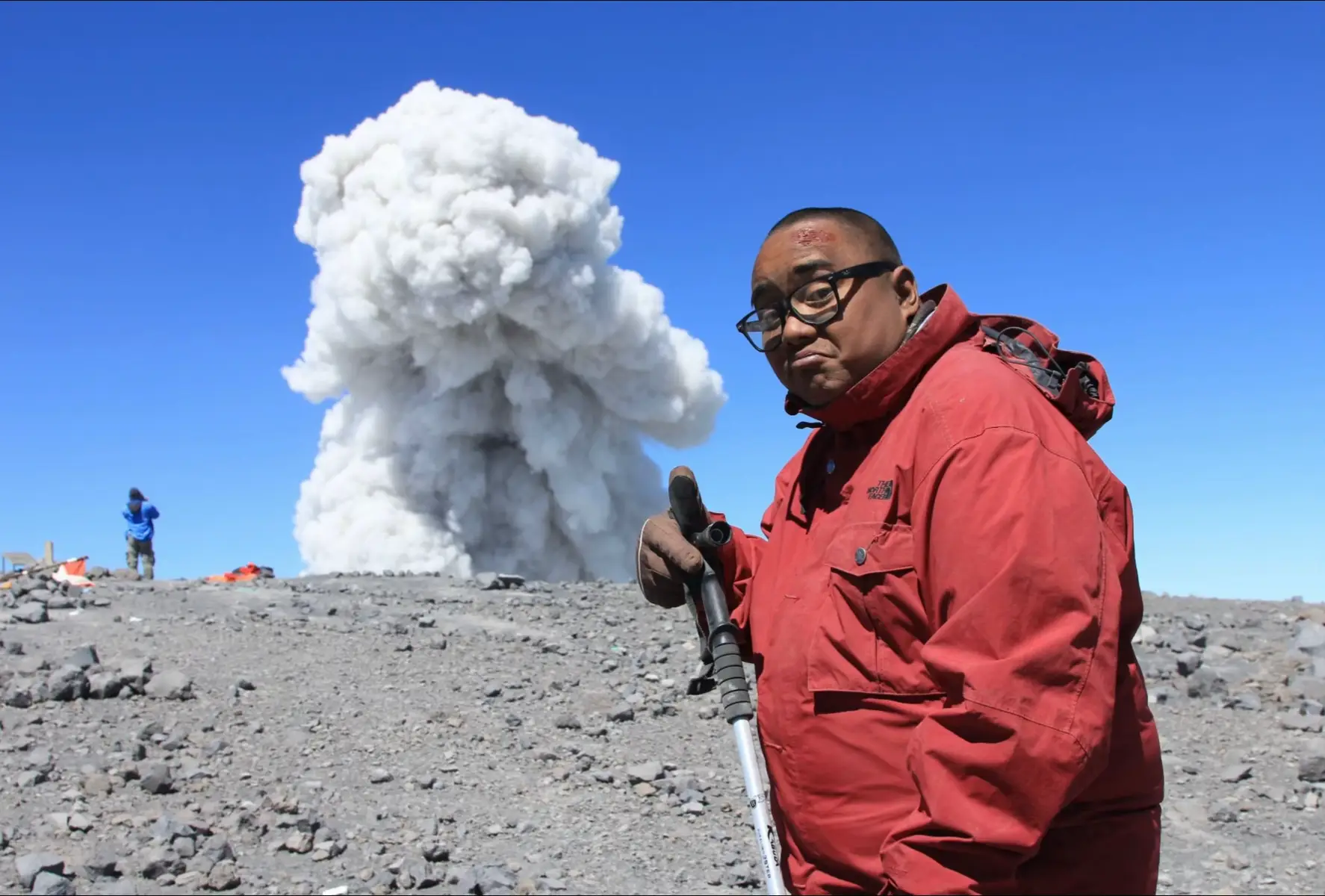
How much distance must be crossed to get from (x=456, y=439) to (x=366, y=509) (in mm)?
2660

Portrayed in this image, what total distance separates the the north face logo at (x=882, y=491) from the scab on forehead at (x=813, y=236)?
1.66ft

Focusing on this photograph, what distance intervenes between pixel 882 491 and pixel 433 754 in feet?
20.2

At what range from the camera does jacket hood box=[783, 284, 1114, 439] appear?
2.08 m

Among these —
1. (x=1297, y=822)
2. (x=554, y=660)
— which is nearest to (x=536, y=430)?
(x=554, y=660)

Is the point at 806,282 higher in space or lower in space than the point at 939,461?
higher

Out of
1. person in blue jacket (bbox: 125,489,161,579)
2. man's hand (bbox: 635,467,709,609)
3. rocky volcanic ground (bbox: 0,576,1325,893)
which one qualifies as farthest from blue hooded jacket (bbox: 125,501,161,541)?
man's hand (bbox: 635,467,709,609)

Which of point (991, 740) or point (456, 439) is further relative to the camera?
point (456, 439)

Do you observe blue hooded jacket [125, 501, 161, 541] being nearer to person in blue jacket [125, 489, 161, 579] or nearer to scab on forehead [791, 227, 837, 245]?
person in blue jacket [125, 489, 161, 579]

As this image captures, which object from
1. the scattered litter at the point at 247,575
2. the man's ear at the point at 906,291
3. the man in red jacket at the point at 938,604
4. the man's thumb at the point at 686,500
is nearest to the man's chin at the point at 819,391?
the man in red jacket at the point at 938,604

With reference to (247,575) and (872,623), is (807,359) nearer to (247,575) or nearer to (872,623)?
(872,623)

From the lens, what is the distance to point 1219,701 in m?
9.20

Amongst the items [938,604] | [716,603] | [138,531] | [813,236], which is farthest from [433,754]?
[138,531]

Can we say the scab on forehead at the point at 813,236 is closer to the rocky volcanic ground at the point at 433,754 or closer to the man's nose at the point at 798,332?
the man's nose at the point at 798,332

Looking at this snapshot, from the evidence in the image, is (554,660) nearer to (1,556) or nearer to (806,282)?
(806,282)
